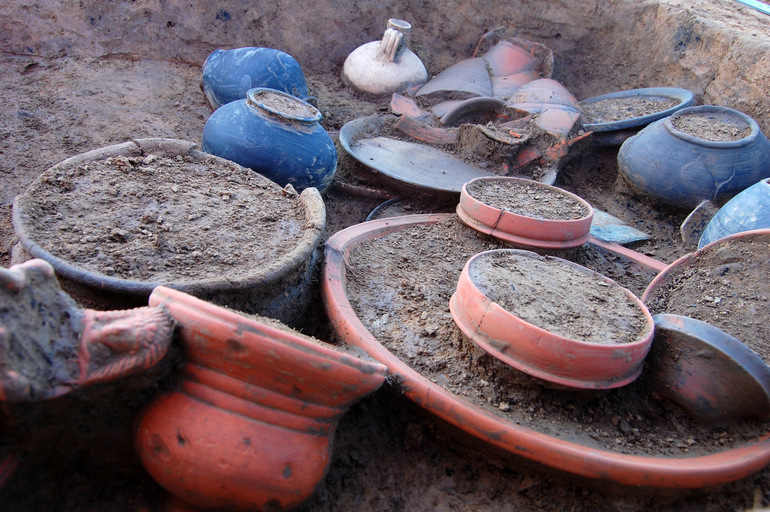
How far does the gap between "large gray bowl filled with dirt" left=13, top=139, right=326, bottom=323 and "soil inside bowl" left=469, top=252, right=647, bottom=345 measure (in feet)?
2.50

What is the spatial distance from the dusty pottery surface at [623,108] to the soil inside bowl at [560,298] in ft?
8.46

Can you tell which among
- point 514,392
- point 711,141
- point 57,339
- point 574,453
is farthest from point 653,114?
point 57,339

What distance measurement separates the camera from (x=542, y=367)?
158 centimetres

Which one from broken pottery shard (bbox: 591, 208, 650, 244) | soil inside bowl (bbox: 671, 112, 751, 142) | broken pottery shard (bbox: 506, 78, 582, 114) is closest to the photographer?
broken pottery shard (bbox: 591, 208, 650, 244)

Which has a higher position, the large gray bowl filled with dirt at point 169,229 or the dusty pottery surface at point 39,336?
the dusty pottery surface at point 39,336

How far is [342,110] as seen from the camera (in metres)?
4.58

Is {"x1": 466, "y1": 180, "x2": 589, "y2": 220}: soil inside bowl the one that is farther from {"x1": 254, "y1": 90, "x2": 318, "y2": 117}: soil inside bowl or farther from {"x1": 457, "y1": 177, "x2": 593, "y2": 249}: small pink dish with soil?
{"x1": 254, "y1": 90, "x2": 318, "y2": 117}: soil inside bowl

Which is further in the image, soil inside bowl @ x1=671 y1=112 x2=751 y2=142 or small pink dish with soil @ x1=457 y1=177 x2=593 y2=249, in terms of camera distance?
soil inside bowl @ x1=671 y1=112 x2=751 y2=142

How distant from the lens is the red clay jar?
1.20m

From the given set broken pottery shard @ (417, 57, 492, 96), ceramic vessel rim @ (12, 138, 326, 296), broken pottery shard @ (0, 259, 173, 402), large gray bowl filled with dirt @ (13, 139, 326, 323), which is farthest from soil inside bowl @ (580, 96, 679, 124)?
broken pottery shard @ (0, 259, 173, 402)

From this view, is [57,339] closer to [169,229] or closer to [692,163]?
[169,229]

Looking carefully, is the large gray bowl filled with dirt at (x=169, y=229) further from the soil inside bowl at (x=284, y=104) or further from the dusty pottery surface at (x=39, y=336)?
the soil inside bowl at (x=284, y=104)

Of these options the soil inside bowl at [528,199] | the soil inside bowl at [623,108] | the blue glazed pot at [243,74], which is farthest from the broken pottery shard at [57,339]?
the soil inside bowl at [623,108]

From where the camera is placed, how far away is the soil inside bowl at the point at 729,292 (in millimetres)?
1836
